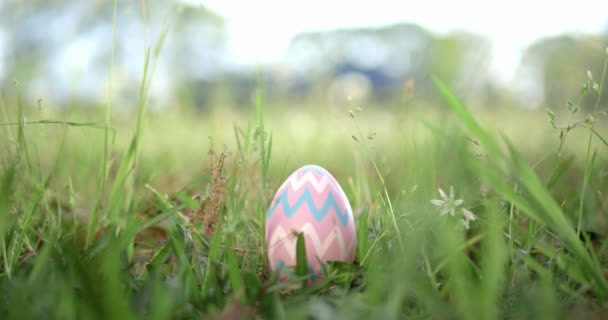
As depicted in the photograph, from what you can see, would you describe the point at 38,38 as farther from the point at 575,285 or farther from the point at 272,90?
the point at 575,285

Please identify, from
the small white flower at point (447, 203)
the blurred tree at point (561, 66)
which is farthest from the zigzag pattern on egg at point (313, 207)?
the blurred tree at point (561, 66)

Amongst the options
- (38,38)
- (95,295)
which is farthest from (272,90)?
(38,38)

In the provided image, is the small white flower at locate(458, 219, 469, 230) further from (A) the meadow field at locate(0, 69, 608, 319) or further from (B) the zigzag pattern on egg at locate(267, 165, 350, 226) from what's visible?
(B) the zigzag pattern on egg at locate(267, 165, 350, 226)

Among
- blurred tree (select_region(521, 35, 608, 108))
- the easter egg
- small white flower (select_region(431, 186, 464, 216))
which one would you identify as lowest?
the easter egg

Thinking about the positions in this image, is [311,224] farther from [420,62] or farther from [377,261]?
[420,62]

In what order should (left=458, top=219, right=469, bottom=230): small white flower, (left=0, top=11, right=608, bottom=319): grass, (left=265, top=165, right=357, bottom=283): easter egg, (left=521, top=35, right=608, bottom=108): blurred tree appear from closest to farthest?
1. (left=0, top=11, right=608, bottom=319): grass
2. (left=458, top=219, right=469, bottom=230): small white flower
3. (left=265, top=165, right=357, bottom=283): easter egg
4. (left=521, top=35, right=608, bottom=108): blurred tree

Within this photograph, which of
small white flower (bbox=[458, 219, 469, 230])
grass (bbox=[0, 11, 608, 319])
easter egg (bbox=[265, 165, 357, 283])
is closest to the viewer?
grass (bbox=[0, 11, 608, 319])

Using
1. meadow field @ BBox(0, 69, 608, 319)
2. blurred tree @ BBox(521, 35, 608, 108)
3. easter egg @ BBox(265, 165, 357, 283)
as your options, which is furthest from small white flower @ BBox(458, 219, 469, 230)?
blurred tree @ BBox(521, 35, 608, 108)
